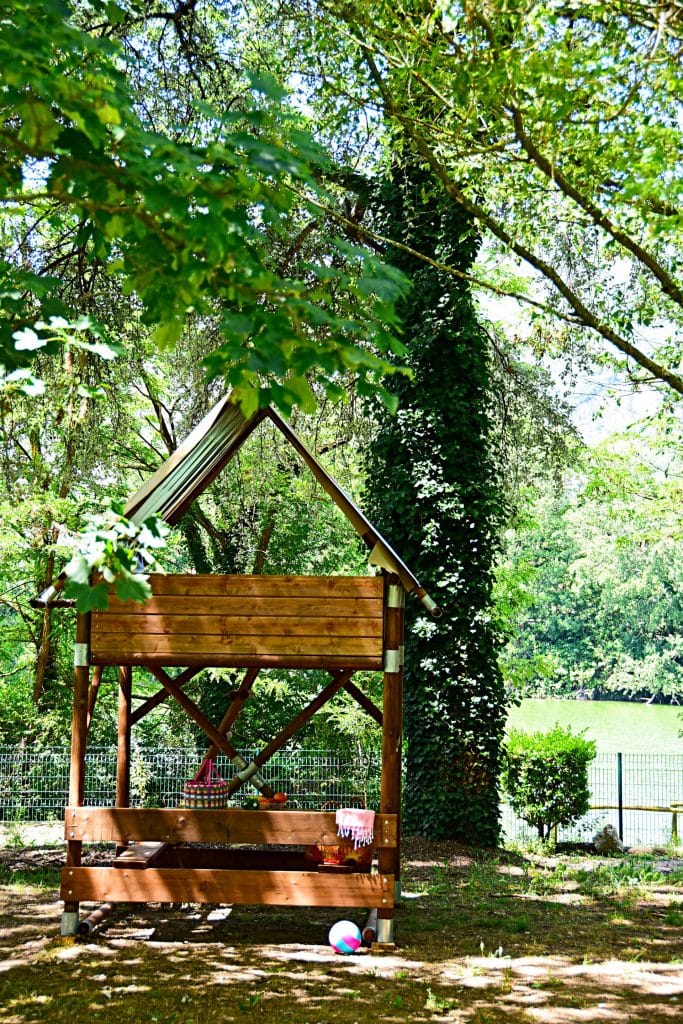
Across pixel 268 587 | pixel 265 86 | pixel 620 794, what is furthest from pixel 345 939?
pixel 620 794

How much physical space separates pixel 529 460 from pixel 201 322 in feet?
17.2

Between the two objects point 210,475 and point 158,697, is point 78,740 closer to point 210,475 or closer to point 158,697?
→ point 158,697

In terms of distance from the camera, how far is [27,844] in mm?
12102

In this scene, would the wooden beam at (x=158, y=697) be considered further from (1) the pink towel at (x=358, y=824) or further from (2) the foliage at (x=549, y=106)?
(2) the foliage at (x=549, y=106)

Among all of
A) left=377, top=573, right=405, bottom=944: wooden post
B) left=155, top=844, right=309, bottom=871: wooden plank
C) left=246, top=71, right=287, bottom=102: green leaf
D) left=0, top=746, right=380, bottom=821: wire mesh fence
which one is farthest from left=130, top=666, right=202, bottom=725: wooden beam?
left=246, top=71, right=287, bottom=102: green leaf

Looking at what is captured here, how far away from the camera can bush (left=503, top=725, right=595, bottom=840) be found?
14.0 m

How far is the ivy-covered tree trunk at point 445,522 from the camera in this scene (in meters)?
12.1

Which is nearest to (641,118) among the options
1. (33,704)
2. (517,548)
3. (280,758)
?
(280,758)

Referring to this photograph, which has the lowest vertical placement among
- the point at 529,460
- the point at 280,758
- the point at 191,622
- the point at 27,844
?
the point at 27,844

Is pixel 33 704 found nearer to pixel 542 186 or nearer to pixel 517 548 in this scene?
pixel 542 186

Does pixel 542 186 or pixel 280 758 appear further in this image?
pixel 280 758

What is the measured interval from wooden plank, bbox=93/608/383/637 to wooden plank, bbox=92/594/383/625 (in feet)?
0.08

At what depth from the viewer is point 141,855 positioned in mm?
7629

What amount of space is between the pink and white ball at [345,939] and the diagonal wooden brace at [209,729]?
1.61 meters
